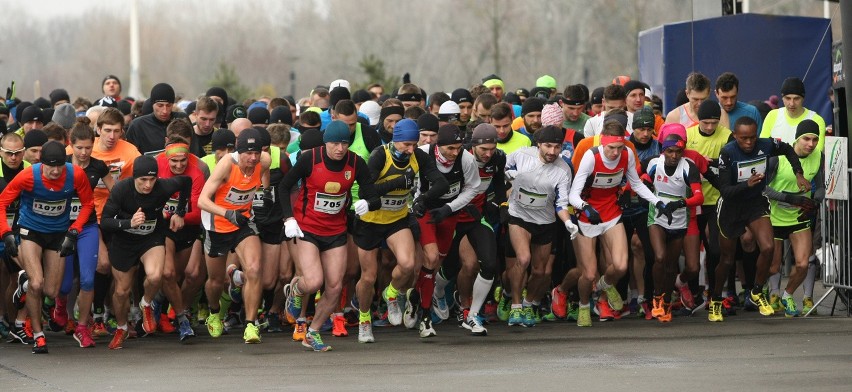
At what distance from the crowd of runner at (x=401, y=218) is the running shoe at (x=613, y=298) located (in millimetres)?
14

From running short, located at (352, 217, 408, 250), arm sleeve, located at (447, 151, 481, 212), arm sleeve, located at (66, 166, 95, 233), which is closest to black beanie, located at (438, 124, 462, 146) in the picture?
arm sleeve, located at (447, 151, 481, 212)

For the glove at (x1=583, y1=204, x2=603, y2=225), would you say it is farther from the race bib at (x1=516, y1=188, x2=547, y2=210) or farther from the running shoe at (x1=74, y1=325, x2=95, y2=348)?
the running shoe at (x1=74, y1=325, x2=95, y2=348)

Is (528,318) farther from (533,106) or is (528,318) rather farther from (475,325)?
(533,106)

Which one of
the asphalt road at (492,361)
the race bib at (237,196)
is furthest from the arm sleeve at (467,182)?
the race bib at (237,196)

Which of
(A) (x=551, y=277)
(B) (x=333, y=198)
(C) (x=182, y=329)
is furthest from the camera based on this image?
(A) (x=551, y=277)

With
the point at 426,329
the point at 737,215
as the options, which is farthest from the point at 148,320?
the point at 737,215

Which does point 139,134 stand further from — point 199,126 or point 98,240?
point 98,240

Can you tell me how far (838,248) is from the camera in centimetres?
1341

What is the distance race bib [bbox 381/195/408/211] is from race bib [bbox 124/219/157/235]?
6.74 ft

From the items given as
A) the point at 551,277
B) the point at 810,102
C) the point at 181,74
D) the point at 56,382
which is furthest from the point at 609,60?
the point at 56,382

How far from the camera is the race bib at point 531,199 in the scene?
12882mm

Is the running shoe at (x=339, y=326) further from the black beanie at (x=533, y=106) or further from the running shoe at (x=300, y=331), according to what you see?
the black beanie at (x=533, y=106)

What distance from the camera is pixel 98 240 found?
39.8 ft

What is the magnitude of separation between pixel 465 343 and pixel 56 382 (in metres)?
3.67
